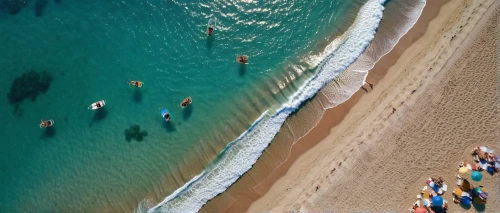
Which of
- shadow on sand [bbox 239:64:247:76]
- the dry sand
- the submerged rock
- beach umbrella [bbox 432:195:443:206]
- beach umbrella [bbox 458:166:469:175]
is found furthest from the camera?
the submerged rock

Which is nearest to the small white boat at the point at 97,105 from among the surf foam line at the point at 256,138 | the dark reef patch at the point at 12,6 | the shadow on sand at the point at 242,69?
the surf foam line at the point at 256,138

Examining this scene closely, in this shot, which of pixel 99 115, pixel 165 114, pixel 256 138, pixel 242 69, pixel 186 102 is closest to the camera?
pixel 256 138

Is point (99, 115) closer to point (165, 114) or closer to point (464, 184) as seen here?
point (165, 114)

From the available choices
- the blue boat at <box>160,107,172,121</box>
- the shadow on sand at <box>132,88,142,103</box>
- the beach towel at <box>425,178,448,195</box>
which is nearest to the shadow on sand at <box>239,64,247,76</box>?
the blue boat at <box>160,107,172,121</box>

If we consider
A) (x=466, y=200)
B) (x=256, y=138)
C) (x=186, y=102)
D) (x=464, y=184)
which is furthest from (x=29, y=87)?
(x=466, y=200)

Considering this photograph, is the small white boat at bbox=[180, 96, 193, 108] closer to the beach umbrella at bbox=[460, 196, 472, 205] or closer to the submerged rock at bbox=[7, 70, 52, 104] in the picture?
the submerged rock at bbox=[7, 70, 52, 104]
